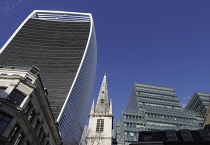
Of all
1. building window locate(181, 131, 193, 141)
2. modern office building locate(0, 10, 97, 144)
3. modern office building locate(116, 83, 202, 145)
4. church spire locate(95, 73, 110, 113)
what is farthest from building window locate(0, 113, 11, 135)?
modern office building locate(0, 10, 97, 144)

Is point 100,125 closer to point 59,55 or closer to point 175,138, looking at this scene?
point 175,138

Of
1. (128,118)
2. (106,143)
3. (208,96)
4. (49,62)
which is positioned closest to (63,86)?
(49,62)

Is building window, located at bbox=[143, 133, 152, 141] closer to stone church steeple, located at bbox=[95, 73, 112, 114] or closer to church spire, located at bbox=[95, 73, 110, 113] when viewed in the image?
stone church steeple, located at bbox=[95, 73, 112, 114]

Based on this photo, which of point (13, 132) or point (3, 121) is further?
point (13, 132)

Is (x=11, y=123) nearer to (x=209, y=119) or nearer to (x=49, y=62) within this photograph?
(x=209, y=119)

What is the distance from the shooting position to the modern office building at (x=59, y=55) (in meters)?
114

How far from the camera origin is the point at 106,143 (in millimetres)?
58344

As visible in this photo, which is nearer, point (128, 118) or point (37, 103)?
point (37, 103)

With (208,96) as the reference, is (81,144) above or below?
below

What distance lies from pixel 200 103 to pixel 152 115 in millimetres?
41384

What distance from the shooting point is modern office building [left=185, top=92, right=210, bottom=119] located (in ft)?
368

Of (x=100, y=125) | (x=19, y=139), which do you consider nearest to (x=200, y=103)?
(x=100, y=125)

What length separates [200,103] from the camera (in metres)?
117

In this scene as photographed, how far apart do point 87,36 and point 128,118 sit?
83.1 m
